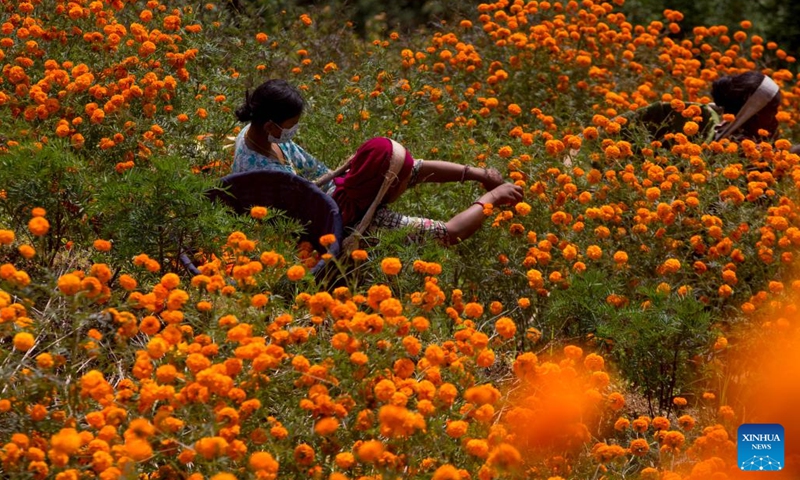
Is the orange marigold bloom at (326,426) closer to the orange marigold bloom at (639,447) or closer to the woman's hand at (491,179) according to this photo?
the orange marigold bloom at (639,447)

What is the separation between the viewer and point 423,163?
479 cm

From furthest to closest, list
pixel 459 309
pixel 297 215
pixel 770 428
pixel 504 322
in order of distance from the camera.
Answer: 1. pixel 297 215
2. pixel 459 309
3. pixel 770 428
4. pixel 504 322

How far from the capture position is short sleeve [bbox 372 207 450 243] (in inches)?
179

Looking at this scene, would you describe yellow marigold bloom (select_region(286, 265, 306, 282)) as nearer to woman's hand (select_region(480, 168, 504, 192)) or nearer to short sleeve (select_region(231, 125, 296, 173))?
short sleeve (select_region(231, 125, 296, 173))

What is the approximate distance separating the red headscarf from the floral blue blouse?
27 cm

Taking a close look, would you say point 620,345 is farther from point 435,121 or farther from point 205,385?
point 435,121

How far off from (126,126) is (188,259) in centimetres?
86

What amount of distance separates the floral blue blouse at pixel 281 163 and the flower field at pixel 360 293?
0.22m

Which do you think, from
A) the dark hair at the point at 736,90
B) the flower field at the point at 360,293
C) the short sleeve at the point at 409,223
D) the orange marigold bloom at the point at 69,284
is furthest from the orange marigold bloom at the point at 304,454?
the dark hair at the point at 736,90

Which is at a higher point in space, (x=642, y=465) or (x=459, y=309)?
(x=459, y=309)

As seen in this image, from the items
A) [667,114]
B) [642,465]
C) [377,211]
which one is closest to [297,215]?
[377,211]

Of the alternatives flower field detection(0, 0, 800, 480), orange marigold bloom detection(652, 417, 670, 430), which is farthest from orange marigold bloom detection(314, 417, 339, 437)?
orange marigold bloom detection(652, 417, 670, 430)

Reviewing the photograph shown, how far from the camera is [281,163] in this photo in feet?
16.0

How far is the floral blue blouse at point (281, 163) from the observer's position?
481cm
